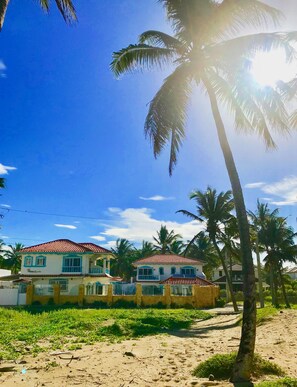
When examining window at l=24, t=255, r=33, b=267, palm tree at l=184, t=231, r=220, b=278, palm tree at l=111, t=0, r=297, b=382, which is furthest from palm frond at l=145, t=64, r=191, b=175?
palm tree at l=184, t=231, r=220, b=278

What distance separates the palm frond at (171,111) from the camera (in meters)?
9.74

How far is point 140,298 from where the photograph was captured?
3041cm

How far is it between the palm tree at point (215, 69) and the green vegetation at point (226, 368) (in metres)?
1.88

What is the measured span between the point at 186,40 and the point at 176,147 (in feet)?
10.6

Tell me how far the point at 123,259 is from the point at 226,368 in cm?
5253

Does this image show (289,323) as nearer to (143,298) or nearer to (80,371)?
(80,371)

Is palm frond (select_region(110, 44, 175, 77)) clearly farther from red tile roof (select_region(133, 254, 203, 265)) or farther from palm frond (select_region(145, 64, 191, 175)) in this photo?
red tile roof (select_region(133, 254, 203, 265))

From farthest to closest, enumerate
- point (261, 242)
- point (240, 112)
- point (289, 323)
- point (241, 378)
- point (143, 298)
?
1. point (261, 242)
2. point (143, 298)
3. point (289, 323)
4. point (240, 112)
5. point (241, 378)

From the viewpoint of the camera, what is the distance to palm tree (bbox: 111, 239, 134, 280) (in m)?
59.0

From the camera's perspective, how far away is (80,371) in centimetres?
838

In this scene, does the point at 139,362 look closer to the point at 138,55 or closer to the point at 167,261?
the point at 138,55

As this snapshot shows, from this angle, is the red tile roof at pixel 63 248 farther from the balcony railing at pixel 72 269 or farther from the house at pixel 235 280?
the house at pixel 235 280

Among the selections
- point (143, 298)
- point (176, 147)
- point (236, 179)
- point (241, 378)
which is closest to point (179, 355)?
point (241, 378)

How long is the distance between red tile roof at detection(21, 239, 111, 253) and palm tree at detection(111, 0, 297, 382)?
27.8m
